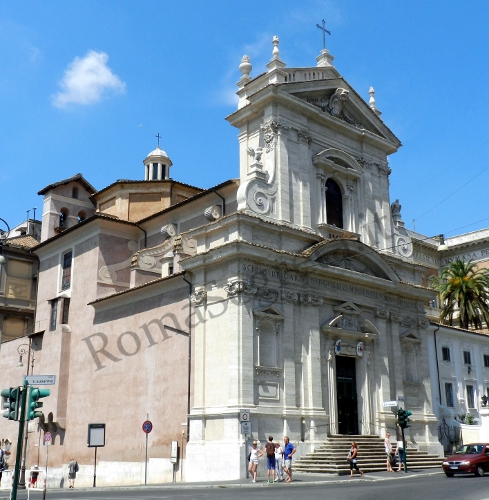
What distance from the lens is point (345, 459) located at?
24.8 meters

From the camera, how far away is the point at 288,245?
90.7 feet

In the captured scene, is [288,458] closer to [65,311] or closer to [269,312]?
[269,312]

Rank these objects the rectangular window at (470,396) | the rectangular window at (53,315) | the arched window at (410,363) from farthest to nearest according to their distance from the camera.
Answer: the rectangular window at (470,396) < the rectangular window at (53,315) < the arched window at (410,363)

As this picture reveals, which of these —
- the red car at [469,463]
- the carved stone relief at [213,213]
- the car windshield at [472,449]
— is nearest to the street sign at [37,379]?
the red car at [469,463]

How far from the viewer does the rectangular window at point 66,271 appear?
1419 inches

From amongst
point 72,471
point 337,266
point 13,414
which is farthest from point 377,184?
point 13,414

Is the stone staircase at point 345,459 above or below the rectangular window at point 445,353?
below

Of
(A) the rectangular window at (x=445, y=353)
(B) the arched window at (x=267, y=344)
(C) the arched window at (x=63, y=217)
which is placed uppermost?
(C) the arched window at (x=63, y=217)

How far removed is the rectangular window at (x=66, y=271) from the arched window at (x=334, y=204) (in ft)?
46.7

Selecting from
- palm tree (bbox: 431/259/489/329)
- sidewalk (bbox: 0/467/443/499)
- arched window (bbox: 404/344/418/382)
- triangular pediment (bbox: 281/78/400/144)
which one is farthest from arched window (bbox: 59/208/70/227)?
palm tree (bbox: 431/259/489/329)

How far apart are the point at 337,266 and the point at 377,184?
282 inches

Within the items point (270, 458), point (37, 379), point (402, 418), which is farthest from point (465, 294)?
point (37, 379)

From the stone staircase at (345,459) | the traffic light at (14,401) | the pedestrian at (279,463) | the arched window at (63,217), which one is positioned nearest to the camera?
the traffic light at (14,401)

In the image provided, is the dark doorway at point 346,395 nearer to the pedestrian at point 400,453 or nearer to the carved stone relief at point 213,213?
the pedestrian at point 400,453
